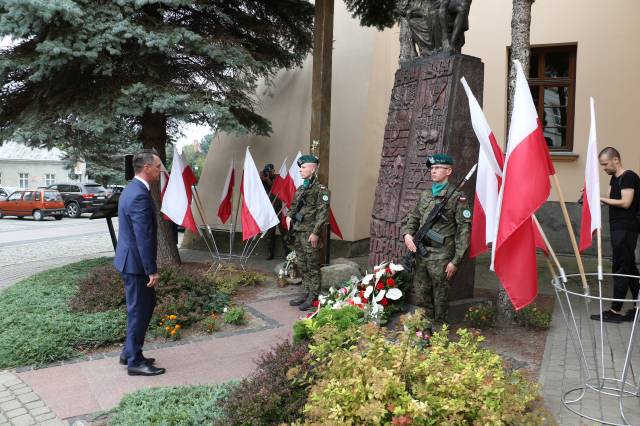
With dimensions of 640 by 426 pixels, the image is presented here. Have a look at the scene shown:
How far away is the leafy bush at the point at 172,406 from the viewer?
3445mm

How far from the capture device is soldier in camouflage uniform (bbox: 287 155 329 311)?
6730 mm

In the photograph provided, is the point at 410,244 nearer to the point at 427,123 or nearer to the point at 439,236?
the point at 439,236

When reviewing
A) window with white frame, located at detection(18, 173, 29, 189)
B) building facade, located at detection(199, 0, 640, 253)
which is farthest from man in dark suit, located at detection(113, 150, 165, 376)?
window with white frame, located at detection(18, 173, 29, 189)

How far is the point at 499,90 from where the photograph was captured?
38.7 feet

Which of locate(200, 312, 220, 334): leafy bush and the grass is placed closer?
the grass

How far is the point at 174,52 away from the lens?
7852 millimetres

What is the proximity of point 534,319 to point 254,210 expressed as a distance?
169 inches

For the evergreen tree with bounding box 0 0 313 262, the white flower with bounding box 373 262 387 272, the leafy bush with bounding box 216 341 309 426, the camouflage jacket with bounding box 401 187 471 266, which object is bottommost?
the leafy bush with bounding box 216 341 309 426

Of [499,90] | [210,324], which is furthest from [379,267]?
[499,90]

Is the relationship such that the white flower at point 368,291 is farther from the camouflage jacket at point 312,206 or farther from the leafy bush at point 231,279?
the leafy bush at point 231,279

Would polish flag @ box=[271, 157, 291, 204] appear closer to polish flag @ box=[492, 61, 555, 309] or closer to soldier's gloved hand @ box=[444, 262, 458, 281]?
soldier's gloved hand @ box=[444, 262, 458, 281]

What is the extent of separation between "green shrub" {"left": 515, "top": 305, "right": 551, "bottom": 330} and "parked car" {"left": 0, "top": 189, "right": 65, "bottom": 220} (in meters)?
24.8

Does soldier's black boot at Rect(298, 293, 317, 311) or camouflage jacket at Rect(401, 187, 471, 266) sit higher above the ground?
camouflage jacket at Rect(401, 187, 471, 266)

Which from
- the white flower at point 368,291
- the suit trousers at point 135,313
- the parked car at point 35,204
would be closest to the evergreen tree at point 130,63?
the suit trousers at point 135,313
